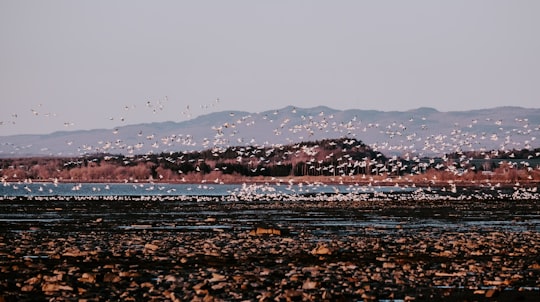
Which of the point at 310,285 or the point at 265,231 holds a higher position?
the point at 310,285

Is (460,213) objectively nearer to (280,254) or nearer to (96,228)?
(96,228)

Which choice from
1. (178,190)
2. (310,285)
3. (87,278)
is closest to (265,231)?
(87,278)

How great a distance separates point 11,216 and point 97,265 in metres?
27.7

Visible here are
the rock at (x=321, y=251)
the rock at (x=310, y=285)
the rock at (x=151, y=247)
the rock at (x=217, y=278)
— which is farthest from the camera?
the rock at (x=151, y=247)

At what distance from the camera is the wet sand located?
1977 centimetres

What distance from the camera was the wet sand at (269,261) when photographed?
19766 millimetres

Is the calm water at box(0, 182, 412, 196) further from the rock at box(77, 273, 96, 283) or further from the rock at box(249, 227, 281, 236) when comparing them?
the rock at box(77, 273, 96, 283)

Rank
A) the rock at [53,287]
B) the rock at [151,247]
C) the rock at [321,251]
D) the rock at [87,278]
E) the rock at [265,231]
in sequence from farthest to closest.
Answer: the rock at [265,231], the rock at [151,247], the rock at [321,251], the rock at [87,278], the rock at [53,287]

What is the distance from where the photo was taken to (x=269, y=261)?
83.5 ft

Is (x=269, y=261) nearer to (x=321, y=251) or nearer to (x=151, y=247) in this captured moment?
(x=321, y=251)

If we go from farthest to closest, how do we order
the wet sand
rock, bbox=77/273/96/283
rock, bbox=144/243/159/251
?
rock, bbox=144/243/159/251 < rock, bbox=77/273/96/283 < the wet sand

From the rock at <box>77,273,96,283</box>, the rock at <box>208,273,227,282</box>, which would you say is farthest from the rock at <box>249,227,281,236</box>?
the rock at <box>77,273,96,283</box>

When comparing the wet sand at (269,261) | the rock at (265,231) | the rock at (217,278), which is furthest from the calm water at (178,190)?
the rock at (217,278)

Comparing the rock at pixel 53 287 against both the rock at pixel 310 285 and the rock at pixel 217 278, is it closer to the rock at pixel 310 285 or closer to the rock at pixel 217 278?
the rock at pixel 217 278
